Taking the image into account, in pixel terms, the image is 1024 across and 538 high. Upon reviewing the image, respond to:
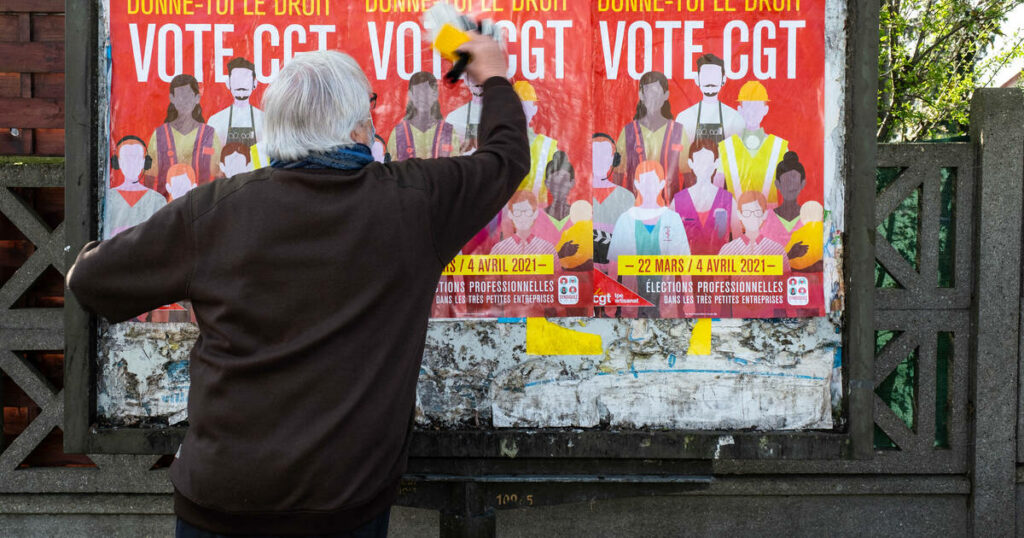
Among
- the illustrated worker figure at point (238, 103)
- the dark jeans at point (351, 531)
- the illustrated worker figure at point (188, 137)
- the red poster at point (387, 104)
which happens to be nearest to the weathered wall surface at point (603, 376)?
the red poster at point (387, 104)

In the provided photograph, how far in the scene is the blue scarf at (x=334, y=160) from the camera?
5.56 feet

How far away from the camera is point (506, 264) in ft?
7.39

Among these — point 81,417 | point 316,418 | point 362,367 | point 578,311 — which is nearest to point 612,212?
point 578,311

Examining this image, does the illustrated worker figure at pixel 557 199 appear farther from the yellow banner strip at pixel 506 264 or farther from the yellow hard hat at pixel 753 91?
the yellow hard hat at pixel 753 91

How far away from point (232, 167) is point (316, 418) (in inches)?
37.9

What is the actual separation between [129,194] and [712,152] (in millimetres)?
1795

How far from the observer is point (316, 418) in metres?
1.67

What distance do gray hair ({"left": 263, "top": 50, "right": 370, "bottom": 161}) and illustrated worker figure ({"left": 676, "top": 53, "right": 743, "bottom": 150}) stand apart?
1.02 m

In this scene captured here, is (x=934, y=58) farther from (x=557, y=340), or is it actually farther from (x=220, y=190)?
(x=220, y=190)

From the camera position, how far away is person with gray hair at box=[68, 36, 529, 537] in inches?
65.1

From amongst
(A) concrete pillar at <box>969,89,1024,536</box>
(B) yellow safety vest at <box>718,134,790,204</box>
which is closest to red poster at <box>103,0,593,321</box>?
(B) yellow safety vest at <box>718,134,790,204</box>

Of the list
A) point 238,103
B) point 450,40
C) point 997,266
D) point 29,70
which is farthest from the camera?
point 29,70

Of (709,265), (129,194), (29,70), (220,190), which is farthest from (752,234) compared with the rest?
(29,70)

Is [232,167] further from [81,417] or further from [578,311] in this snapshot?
[578,311]
